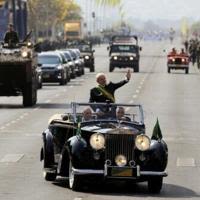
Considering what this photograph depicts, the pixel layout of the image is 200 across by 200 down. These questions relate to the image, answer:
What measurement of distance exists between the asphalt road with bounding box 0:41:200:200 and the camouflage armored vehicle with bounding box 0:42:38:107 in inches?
28.3

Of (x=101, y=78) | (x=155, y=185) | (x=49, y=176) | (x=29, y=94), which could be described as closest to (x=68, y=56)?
(x=29, y=94)

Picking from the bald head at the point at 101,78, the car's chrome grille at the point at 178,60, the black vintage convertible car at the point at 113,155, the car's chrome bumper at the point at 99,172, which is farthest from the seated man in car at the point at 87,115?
the car's chrome grille at the point at 178,60

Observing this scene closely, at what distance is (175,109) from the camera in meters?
41.0

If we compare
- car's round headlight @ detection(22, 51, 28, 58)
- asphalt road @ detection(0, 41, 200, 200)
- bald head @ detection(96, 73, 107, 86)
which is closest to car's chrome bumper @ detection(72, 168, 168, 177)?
asphalt road @ detection(0, 41, 200, 200)

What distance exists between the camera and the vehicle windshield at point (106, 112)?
17906 mm

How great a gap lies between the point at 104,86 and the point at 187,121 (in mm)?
15367

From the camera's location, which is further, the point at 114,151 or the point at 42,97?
the point at 42,97

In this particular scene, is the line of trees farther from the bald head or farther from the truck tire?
the bald head

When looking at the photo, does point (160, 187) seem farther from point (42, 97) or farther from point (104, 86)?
point (42, 97)

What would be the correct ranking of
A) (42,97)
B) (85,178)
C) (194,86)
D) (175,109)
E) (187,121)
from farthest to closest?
(194,86) → (42,97) → (175,109) → (187,121) → (85,178)

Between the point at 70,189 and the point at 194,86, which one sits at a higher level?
the point at 70,189

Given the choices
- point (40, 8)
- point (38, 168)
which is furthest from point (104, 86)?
point (40, 8)

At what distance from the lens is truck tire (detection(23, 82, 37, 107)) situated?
4043cm

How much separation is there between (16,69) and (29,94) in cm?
111
